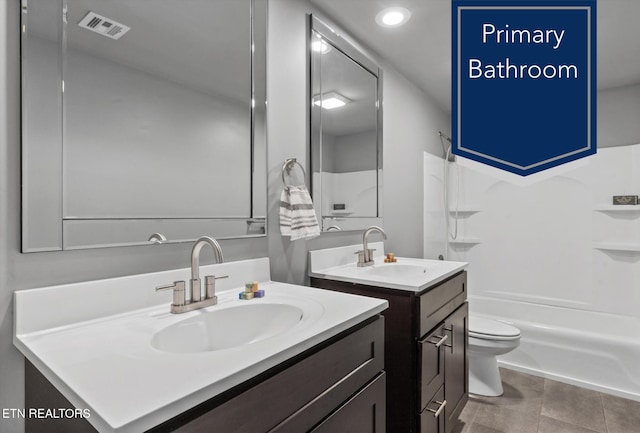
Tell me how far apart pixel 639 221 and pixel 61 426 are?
3.73m

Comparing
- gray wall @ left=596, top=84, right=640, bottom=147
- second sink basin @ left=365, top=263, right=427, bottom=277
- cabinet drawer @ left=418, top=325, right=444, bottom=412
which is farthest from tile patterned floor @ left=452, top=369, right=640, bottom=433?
gray wall @ left=596, top=84, right=640, bottom=147

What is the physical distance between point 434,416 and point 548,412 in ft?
3.61

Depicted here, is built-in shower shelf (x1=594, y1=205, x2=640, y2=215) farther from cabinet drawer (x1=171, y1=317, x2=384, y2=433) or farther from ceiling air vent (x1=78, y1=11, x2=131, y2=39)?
ceiling air vent (x1=78, y1=11, x2=131, y2=39)

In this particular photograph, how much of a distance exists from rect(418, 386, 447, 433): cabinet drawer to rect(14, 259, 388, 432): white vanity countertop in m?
0.71

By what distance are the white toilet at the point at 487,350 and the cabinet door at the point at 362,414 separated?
55.4 inches

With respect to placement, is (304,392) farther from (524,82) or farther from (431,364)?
(524,82)

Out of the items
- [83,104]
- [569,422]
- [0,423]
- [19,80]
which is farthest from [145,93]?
[569,422]

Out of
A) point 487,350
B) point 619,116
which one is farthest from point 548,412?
point 619,116

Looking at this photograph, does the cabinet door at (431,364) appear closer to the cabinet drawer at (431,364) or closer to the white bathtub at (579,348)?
the cabinet drawer at (431,364)

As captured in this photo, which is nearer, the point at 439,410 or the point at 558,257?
the point at 439,410

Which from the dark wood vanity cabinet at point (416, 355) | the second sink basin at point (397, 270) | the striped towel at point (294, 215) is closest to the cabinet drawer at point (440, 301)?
the dark wood vanity cabinet at point (416, 355)

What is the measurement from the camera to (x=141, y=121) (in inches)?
43.3

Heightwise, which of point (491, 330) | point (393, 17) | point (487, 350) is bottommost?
point (487, 350)

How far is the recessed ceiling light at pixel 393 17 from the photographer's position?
6.03ft
